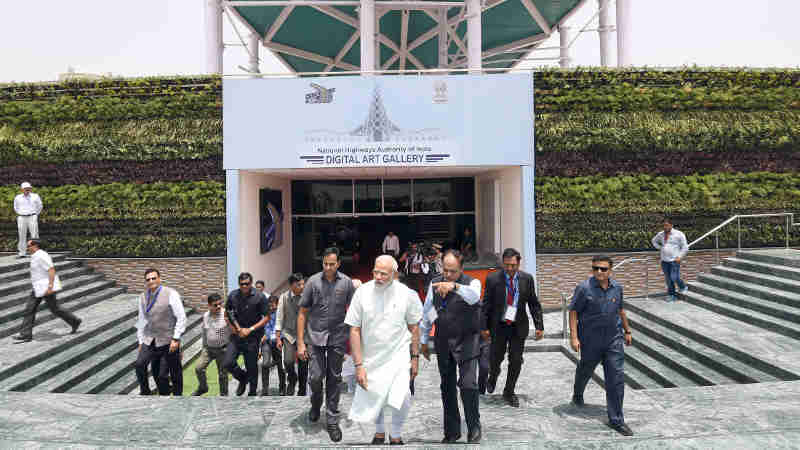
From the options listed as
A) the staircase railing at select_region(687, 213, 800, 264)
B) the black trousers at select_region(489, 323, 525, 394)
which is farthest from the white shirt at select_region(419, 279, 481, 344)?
the staircase railing at select_region(687, 213, 800, 264)

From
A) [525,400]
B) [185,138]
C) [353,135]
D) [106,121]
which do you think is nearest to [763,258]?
[525,400]

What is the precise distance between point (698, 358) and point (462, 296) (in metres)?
5.16

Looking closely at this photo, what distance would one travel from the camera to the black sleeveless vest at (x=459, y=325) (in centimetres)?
421

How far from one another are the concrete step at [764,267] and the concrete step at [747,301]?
79cm

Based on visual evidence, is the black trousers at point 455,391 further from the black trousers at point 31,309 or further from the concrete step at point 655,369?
the black trousers at point 31,309

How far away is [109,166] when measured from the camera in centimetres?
1232

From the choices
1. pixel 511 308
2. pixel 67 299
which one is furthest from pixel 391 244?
pixel 511 308

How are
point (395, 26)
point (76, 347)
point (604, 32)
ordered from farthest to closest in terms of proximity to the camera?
1. point (395, 26)
2. point (604, 32)
3. point (76, 347)

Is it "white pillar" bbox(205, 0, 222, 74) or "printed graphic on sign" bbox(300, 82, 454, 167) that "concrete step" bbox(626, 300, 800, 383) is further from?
"white pillar" bbox(205, 0, 222, 74)

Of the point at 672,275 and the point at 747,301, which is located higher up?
the point at 672,275

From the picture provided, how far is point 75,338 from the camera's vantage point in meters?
8.16

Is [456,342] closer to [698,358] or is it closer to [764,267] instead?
[698,358]

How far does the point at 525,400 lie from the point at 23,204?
466 inches

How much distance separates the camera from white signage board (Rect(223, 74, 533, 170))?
11.8m
